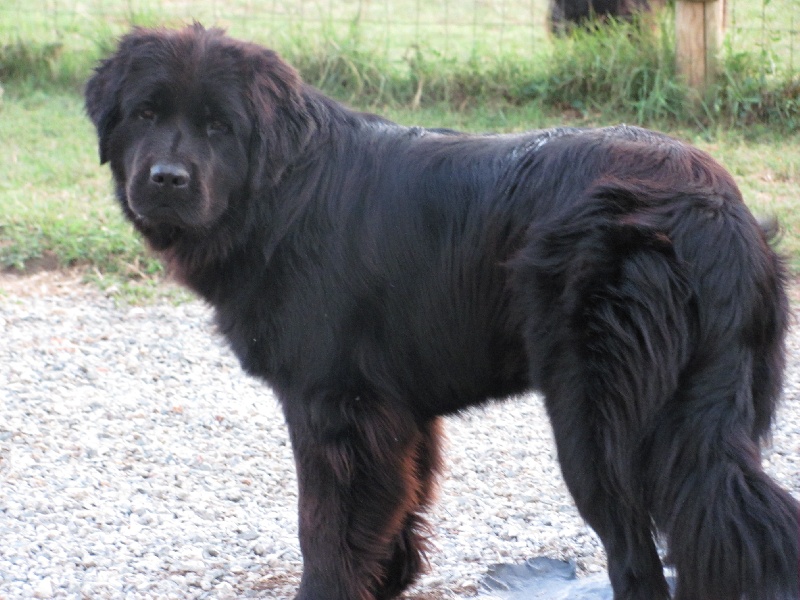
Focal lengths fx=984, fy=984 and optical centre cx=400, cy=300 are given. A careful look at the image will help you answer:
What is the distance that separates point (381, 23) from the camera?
9898 millimetres

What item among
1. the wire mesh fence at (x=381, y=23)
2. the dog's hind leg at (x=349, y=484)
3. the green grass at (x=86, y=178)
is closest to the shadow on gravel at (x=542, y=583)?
the dog's hind leg at (x=349, y=484)

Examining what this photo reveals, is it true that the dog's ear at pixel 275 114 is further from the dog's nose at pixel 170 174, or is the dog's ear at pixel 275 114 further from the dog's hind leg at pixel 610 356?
the dog's hind leg at pixel 610 356

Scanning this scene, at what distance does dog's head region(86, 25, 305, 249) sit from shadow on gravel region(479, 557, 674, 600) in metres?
1.50

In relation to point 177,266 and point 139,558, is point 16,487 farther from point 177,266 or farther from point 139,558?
point 177,266

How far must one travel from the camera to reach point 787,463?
13.6 ft

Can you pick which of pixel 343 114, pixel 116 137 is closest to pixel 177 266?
pixel 116 137

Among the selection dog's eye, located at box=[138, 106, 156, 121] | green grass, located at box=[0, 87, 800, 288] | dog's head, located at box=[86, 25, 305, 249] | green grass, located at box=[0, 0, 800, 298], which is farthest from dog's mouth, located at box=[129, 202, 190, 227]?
green grass, located at box=[0, 0, 800, 298]

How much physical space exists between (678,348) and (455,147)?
3.21 ft

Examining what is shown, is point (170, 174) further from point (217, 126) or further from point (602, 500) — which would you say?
point (602, 500)

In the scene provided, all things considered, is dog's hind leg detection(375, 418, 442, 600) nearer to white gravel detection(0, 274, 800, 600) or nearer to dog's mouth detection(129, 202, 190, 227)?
white gravel detection(0, 274, 800, 600)

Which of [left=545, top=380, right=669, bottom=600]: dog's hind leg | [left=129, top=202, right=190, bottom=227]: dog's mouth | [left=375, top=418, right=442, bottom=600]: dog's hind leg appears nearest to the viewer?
[left=545, top=380, right=669, bottom=600]: dog's hind leg

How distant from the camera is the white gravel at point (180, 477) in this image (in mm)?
3471

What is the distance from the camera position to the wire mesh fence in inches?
333

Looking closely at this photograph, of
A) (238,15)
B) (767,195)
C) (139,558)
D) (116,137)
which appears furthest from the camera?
(238,15)
